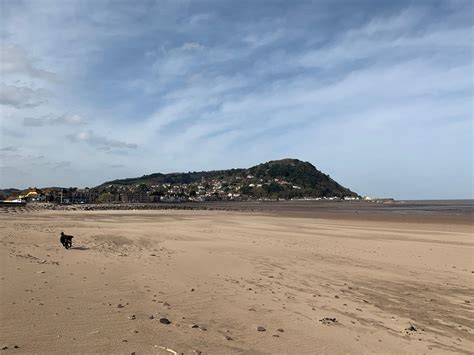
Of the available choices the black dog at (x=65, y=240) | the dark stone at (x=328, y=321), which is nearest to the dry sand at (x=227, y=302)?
the dark stone at (x=328, y=321)

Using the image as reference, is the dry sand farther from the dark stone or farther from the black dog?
the black dog

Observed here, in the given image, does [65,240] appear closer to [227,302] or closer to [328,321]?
[227,302]

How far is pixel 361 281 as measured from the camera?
11328 mm

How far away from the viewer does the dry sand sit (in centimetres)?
577

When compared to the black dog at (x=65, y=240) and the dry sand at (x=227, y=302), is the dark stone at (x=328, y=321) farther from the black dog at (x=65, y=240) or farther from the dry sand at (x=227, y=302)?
the black dog at (x=65, y=240)

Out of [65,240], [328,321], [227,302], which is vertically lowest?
[328,321]

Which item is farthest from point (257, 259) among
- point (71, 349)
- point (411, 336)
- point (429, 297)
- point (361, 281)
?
point (71, 349)

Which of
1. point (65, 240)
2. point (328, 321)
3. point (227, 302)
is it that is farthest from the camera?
point (65, 240)

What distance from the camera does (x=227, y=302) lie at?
8172mm

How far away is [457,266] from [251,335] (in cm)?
1146

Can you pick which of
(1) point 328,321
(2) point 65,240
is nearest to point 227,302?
(1) point 328,321

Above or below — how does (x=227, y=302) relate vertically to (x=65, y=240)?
below

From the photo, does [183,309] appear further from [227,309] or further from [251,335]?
[251,335]

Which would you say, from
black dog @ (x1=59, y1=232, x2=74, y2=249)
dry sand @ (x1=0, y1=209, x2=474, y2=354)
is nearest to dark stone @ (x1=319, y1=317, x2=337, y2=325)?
dry sand @ (x1=0, y1=209, x2=474, y2=354)
